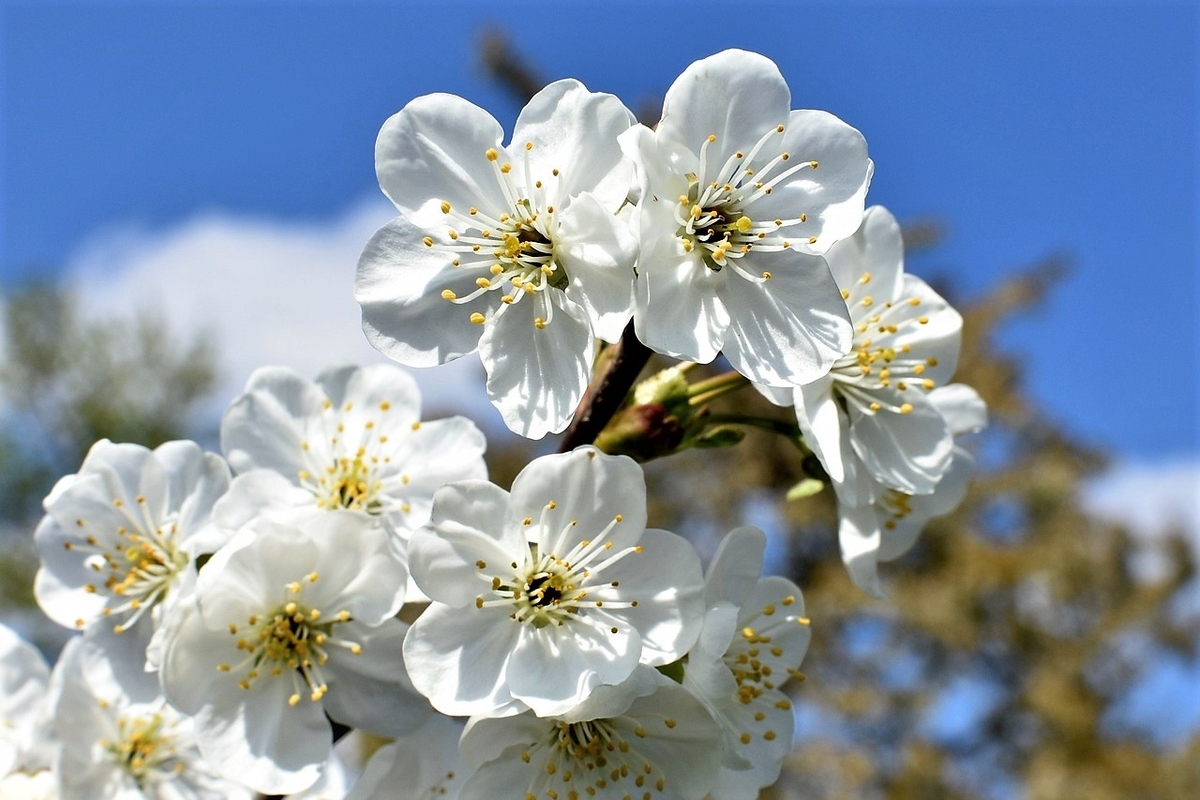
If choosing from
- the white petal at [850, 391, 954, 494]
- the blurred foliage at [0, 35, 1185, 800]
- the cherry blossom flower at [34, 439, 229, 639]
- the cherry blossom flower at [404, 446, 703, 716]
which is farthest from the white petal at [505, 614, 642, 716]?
the blurred foliage at [0, 35, 1185, 800]

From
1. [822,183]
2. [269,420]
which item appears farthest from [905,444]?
[269,420]

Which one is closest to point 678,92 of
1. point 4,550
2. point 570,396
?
point 570,396

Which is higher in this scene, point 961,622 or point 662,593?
point 662,593

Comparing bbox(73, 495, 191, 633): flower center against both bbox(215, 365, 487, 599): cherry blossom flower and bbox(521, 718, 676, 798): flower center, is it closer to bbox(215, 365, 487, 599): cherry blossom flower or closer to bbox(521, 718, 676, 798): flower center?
bbox(215, 365, 487, 599): cherry blossom flower

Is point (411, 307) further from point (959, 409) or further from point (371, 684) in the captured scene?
point (959, 409)

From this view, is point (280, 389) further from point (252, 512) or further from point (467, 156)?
point (467, 156)
